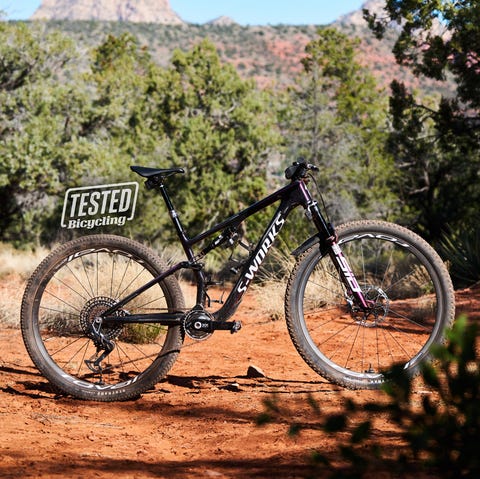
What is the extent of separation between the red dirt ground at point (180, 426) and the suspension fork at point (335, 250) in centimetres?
52

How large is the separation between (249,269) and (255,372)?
80 cm

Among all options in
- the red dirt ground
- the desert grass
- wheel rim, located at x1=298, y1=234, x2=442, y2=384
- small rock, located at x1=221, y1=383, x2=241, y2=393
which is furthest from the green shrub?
the desert grass

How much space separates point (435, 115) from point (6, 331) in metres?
9.65

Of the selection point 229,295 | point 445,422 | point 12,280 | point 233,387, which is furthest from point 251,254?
point 12,280

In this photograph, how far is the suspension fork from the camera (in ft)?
13.4

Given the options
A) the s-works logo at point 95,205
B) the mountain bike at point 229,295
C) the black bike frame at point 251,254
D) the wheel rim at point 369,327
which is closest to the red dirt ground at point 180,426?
the mountain bike at point 229,295

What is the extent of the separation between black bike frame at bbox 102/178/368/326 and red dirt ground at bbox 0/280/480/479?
0.47 meters

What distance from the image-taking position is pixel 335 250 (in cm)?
407

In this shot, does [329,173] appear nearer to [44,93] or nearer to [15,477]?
[44,93]

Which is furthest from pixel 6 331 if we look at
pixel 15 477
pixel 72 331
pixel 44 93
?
pixel 44 93

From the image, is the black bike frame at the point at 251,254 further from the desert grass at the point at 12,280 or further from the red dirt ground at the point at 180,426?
the desert grass at the point at 12,280

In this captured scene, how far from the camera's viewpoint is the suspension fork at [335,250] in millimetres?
4070

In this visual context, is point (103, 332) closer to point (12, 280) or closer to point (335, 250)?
point (335, 250)

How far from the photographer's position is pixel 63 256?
4172mm
